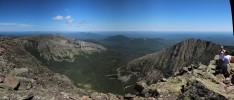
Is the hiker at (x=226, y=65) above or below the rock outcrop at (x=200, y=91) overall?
above

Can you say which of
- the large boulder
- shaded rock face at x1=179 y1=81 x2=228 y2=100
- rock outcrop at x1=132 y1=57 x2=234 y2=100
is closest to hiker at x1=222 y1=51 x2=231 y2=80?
rock outcrop at x1=132 y1=57 x2=234 y2=100

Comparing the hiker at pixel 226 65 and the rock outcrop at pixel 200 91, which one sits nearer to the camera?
the rock outcrop at pixel 200 91

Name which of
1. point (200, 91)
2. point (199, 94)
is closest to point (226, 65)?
Answer: point (200, 91)

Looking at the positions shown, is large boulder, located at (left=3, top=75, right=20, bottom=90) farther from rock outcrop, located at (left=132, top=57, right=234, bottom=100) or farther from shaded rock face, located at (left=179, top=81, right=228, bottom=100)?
shaded rock face, located at (left=179, top=81, right=228, bottom=100)

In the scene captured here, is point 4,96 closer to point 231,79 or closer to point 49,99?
point 49,99

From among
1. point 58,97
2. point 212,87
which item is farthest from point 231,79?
point 58,97

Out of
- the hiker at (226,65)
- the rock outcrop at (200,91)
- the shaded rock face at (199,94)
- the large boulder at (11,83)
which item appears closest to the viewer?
the shaded rock face at (199,94)

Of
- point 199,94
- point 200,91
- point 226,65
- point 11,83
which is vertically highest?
point 226,65

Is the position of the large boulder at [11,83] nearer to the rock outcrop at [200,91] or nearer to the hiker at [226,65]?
the rock outcrop at [200,91]

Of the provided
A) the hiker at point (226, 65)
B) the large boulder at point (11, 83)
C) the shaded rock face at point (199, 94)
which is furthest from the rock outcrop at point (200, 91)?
the large boulder at point (11, 83)

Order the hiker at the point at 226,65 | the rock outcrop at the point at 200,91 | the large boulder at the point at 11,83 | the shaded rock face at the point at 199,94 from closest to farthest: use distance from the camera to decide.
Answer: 1. the shaded rock face at the point at 199,94
2. the rock outcrop at the point at 200,91
3. the large boulder at the point at 11,83
4. the hiker at the point at 226,65

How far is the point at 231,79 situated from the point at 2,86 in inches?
819

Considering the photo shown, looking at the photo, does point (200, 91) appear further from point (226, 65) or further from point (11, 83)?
point (11, 83)

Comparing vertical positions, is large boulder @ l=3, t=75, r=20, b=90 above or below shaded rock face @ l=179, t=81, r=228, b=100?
above
